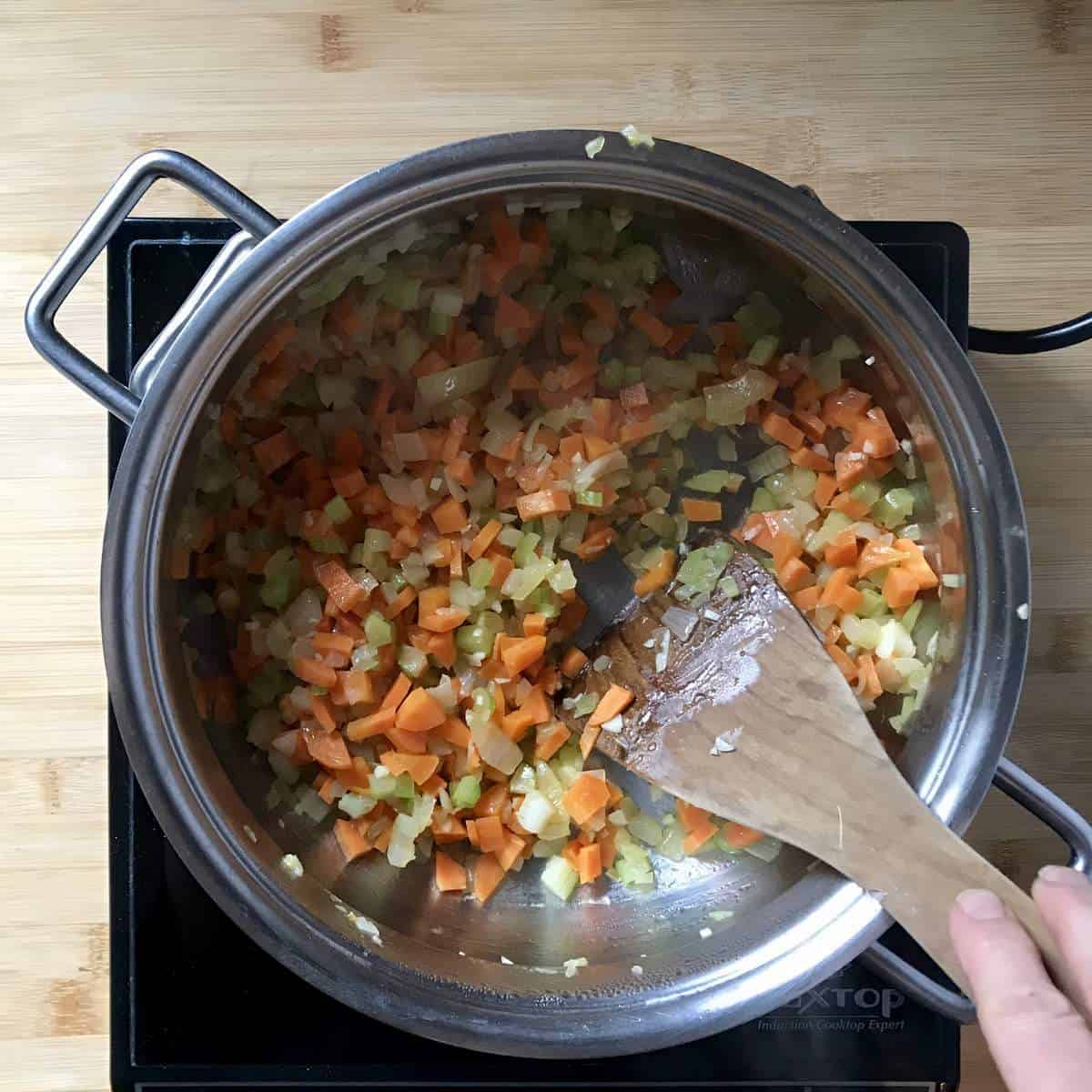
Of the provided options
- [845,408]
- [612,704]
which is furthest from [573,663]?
[845,408]

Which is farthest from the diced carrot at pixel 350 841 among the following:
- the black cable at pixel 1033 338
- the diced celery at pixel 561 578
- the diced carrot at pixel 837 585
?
the black cable at pixel 1033 338

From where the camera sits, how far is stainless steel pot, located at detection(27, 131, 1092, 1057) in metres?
0.86

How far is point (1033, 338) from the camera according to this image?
43.7 inches

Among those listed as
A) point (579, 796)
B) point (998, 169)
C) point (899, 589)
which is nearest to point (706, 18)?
point (998, 169)

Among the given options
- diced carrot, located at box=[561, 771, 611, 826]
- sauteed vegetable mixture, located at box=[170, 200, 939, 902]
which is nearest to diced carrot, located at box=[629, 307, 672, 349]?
sauteed vegetable mixture, located at box=[170, 200, 939, 902]

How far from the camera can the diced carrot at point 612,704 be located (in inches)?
43.4

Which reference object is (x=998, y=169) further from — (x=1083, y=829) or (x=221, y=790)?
(x=221, y=790)

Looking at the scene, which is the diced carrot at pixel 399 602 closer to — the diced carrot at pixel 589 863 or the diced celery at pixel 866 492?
the diced carrot at pixel 589 863

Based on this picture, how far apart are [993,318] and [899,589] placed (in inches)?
15.0

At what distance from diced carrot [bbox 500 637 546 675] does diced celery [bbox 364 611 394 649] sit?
0.40 ft

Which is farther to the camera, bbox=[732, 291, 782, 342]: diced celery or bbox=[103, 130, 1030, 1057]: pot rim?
Result: bbox=[732, 291, 782, 342]: diced celery

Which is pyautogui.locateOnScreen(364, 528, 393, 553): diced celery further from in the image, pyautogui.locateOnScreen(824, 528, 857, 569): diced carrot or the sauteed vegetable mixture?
pyautogui.locateOnScreen(824, 528, 857, 569): diced carrot

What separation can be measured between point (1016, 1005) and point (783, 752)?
29 centimetres

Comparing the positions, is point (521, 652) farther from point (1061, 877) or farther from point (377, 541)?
point (1061, 877)
